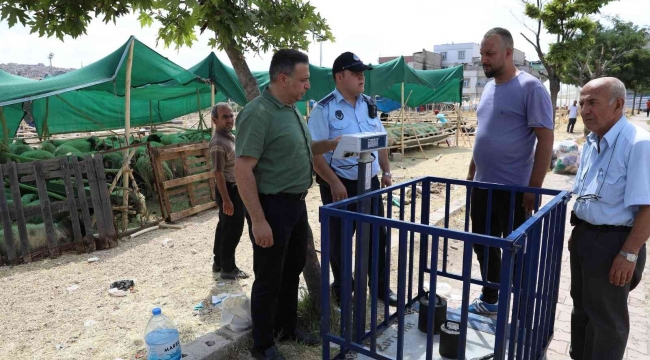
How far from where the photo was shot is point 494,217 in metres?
3.22

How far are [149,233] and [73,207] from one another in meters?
1.12

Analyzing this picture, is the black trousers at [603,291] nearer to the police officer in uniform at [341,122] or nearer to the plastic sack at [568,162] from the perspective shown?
the police officer in uniform at [341,122]

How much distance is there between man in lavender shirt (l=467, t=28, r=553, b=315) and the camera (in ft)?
9.68

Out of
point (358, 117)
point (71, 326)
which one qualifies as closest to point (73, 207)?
point (71, 326)

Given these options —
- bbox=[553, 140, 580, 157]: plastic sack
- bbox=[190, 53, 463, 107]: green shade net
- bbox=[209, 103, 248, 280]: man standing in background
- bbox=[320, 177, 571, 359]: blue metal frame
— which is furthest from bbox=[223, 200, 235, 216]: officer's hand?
bbox=[553, 140, 580, 157]: plastic sack

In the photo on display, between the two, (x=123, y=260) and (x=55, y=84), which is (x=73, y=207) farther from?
(x=55, y=84)

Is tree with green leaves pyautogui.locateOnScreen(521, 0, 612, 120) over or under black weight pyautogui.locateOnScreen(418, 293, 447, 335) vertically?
over

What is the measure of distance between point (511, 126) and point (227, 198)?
2608 millimetres

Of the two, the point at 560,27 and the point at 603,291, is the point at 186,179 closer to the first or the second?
the point at 603,291

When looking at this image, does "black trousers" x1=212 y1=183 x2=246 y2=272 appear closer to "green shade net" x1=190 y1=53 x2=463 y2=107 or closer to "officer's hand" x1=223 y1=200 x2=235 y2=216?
"officer's hand" x1=223 y1=200 x2=235 y2=216

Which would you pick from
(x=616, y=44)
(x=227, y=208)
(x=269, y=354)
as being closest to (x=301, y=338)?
(x=269, y=354)

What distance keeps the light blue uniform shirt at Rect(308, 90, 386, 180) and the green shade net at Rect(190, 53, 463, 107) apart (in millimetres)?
2737

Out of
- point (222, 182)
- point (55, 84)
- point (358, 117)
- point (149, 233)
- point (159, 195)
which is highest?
point (55, 84)

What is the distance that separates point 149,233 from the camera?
6133 mm
